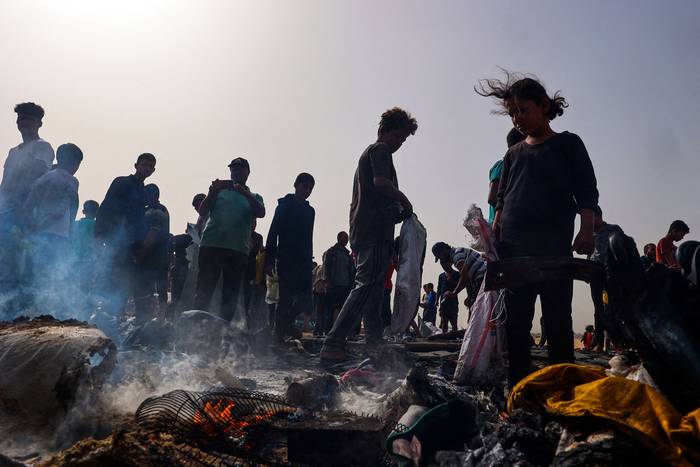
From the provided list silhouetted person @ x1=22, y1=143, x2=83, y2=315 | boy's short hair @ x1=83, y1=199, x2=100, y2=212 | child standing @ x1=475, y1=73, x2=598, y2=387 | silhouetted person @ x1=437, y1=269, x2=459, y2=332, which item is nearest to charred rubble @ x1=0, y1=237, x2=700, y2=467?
child standing @ x1=475, y1=73, x2=598, y2=387

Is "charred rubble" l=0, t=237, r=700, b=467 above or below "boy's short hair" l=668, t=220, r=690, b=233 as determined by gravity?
below

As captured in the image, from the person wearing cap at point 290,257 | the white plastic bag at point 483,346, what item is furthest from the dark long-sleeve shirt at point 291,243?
the white plastic bag at point 483,346

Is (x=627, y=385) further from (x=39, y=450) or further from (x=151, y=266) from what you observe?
(x=151, y=266)

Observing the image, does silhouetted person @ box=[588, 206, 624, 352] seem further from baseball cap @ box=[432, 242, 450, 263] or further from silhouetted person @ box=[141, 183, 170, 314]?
silhouetted person @ box=[141, 183, 170, 314]

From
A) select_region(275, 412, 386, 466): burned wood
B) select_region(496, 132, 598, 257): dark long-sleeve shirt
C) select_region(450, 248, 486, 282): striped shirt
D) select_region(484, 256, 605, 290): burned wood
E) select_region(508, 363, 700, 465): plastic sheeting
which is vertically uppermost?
select_region(496, 132, 598, 257): dark long-sleeve shirt

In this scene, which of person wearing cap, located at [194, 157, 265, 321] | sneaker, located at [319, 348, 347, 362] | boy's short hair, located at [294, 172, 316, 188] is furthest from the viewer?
boy's short hair, located at [294, 172, 316, 188]

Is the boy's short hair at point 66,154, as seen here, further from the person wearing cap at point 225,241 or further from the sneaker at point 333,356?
the sneaker at point 333,356

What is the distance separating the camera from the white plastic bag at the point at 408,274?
497 cm

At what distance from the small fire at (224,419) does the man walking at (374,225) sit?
2.33 m

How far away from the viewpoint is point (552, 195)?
128 inches

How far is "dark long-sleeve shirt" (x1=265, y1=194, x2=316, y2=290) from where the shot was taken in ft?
22.5

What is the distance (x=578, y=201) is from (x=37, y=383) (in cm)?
343

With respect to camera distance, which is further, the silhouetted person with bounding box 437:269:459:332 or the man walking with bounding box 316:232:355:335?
the silhouetted person with bounding box 437:269:459:332

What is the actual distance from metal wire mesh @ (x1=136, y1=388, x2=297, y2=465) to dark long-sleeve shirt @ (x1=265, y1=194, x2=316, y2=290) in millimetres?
3925
